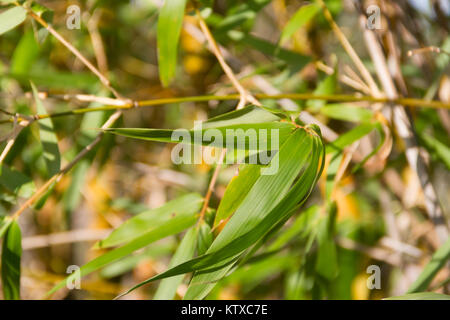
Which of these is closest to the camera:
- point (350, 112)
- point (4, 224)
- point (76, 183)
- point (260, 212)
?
point (260, 212)

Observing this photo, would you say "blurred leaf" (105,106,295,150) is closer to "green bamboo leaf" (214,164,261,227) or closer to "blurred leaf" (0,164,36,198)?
"green bamboo leaf" (214,164,261,227)

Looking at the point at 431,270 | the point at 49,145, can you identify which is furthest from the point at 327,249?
the point at 49,145

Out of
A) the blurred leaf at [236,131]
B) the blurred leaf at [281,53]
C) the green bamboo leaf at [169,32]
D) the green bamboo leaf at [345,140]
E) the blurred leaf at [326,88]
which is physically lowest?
the blurred leaf at [236,131]

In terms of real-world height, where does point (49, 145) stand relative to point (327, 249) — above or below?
above

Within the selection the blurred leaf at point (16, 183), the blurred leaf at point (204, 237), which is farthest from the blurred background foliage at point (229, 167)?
the blurred leaf at point (204, 237)

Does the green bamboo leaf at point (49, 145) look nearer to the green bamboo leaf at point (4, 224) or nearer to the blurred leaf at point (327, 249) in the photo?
the green bamboo leaf at point (4, 224)

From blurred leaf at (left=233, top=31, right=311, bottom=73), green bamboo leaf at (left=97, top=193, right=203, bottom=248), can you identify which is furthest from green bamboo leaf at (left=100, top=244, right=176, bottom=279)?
blurred leaf at (left=233, top=31, right=311, bottom=73)

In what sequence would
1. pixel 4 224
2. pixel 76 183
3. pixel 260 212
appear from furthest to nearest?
1. pixel 76 183
2. pixel 4 224
3. pixel 260 212

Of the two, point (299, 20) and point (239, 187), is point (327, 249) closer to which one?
point (239, 187)
